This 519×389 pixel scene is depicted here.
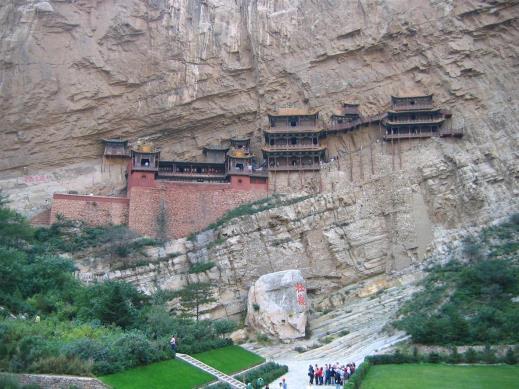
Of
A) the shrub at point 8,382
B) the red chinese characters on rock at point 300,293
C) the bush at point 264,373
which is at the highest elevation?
the red chinese characters on rock at point 300,293

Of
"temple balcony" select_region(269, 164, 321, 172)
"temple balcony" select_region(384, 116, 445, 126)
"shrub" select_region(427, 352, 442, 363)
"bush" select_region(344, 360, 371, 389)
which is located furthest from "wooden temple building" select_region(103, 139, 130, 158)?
"shrub" select_region(427, 352, 442, 363)

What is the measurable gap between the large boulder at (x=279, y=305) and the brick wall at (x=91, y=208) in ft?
33.7

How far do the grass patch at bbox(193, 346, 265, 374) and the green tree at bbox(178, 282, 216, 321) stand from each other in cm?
655

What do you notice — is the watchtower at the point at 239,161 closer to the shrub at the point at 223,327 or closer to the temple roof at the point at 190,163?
the temple roof at the point at 190,163

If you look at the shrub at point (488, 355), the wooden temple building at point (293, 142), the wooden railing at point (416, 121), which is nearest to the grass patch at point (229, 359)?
the shrub at point (488, 355)

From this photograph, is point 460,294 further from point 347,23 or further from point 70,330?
point 347,23

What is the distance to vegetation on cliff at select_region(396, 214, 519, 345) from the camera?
2398cm

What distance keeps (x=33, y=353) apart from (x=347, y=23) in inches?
1260

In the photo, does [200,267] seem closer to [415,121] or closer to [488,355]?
[415,121]

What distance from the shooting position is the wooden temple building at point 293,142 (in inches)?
1603

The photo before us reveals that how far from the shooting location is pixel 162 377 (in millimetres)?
18891

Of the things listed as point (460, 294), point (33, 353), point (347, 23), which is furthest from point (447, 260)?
point (33, 353)

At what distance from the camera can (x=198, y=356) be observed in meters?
23.0

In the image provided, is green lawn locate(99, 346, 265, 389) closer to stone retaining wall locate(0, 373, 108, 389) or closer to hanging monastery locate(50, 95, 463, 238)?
stone retaining wall locate(0, 373, 108, 389)
